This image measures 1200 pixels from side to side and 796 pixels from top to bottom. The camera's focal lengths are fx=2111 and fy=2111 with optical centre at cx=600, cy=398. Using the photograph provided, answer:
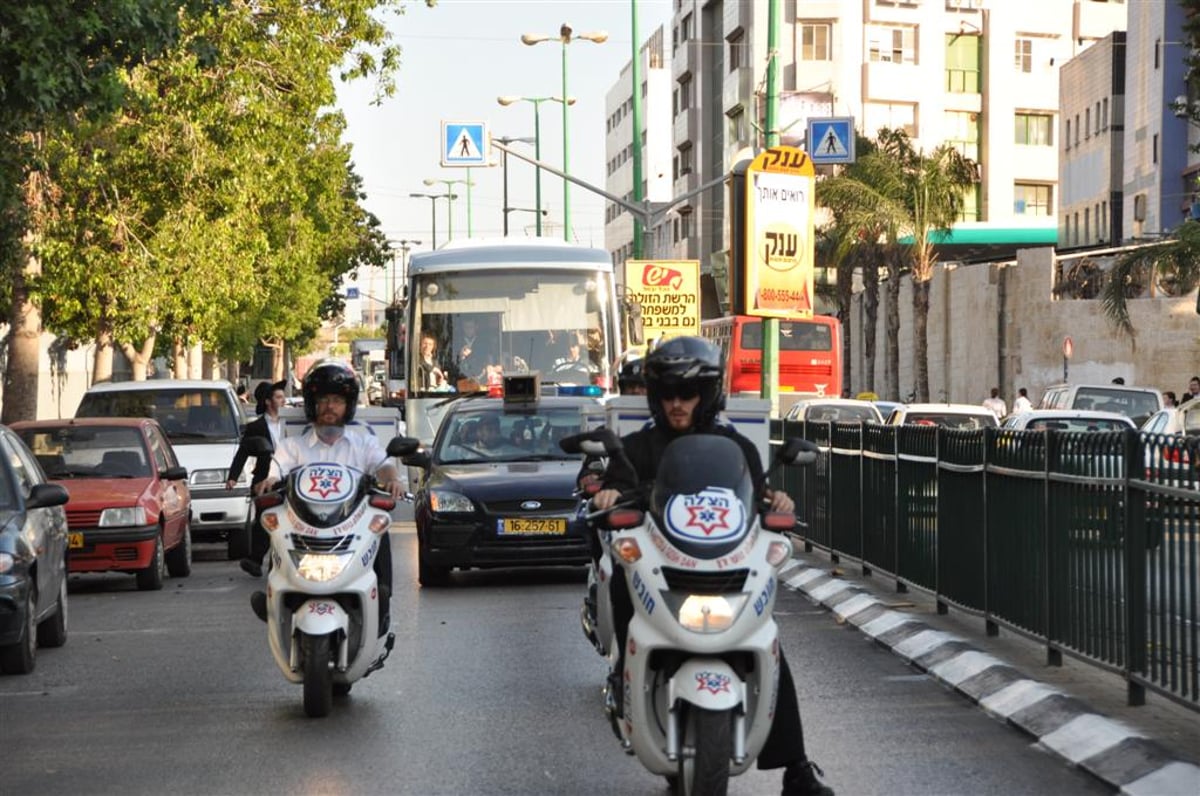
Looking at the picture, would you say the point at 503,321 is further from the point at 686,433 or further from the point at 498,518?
the point at 686,433

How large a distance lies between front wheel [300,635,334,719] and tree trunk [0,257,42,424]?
59.0 ft

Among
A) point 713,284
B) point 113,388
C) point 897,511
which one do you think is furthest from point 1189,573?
point 713,284

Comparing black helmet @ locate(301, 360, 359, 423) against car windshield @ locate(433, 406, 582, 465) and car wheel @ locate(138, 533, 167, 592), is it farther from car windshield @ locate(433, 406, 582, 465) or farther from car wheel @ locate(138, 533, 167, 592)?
car windshield @ locate(433, 406, 582, 465)

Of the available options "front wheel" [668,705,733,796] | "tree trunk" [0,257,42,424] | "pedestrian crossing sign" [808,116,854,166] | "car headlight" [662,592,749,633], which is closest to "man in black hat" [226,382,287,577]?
"car headlight" [662,592,749,633]

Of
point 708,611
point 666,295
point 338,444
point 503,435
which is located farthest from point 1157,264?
point 708,611

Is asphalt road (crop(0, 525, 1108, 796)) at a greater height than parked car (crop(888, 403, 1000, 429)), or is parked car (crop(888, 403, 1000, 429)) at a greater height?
parked car (crop(888, 403, 1000, 429))

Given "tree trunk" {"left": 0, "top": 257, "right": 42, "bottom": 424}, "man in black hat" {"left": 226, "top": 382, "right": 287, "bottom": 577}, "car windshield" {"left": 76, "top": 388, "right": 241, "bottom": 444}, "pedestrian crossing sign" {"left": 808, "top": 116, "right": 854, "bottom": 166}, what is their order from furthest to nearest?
"pedestrian crossing sign" {"left": 808, "top": 116, "right": 854, "bottom": 166} < "tree trunk" {"left": 0, "top": 257, "right": 42, "bottom": 424} < "car windshield" {"left": 76, "top": 388, "right": 241, "bottom": 444} < "man in black hat" {"left": 226, "top": 382, "right": 287, "bottom": 577}

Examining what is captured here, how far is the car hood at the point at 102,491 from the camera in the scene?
691 inches

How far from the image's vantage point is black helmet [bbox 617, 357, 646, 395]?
34.3ft

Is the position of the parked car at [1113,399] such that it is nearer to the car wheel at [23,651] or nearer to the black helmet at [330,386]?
the car wheel at [23,651]

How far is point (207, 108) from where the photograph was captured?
2897 cm

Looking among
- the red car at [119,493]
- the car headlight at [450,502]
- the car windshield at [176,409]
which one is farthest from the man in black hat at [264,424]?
the car windshield at [176,409]

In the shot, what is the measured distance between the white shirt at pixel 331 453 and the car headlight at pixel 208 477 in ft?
38.0

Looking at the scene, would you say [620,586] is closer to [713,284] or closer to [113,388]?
[113,388]
